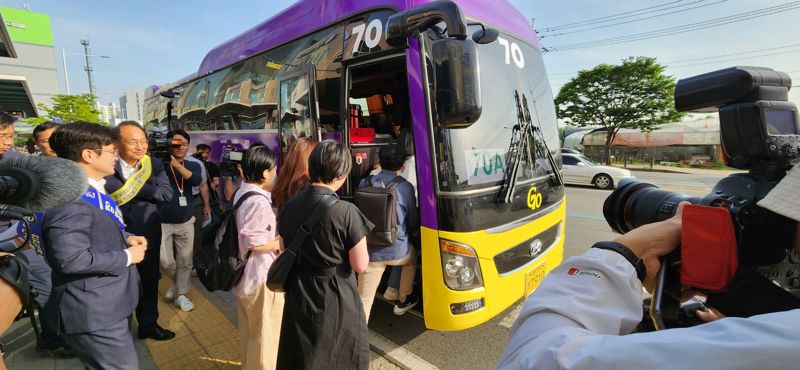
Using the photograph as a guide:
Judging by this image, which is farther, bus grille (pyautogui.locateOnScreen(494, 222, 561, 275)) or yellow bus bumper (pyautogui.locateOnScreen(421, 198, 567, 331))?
bus grille (pyautogui.locateOnScreen(494, 222, 561, 275))

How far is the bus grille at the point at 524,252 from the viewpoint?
2.67 meters

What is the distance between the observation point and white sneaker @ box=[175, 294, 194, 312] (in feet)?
11.7

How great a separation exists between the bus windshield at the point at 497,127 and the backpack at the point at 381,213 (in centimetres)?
39

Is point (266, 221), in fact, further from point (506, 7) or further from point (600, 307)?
point (506, 7)

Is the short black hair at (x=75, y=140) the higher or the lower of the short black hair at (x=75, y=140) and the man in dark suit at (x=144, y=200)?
the higher

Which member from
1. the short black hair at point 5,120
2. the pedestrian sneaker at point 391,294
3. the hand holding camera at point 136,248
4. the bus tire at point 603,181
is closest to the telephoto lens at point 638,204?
the pedestrian sneaker at point 391,294

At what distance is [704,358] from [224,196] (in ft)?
16.7

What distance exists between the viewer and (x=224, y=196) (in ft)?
15.5

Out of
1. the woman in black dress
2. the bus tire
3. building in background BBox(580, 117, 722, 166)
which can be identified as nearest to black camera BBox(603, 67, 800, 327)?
the woman in black dress

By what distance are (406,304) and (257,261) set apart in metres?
1.28

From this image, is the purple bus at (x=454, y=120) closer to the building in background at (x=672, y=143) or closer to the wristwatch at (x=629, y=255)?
the wristwatch at (x=629, y=255)

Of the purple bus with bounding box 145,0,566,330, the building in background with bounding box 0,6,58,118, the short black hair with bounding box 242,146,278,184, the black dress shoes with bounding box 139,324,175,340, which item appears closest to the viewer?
the short black hair with bounding box 242,146,278,184

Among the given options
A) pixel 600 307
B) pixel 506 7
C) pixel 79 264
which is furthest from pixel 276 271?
pixel 506 7

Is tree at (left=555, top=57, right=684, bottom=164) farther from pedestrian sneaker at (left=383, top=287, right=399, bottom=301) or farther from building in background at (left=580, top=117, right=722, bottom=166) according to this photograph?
pedestrian sneaker at (left=383, top=287, right=399, bottom=301)
